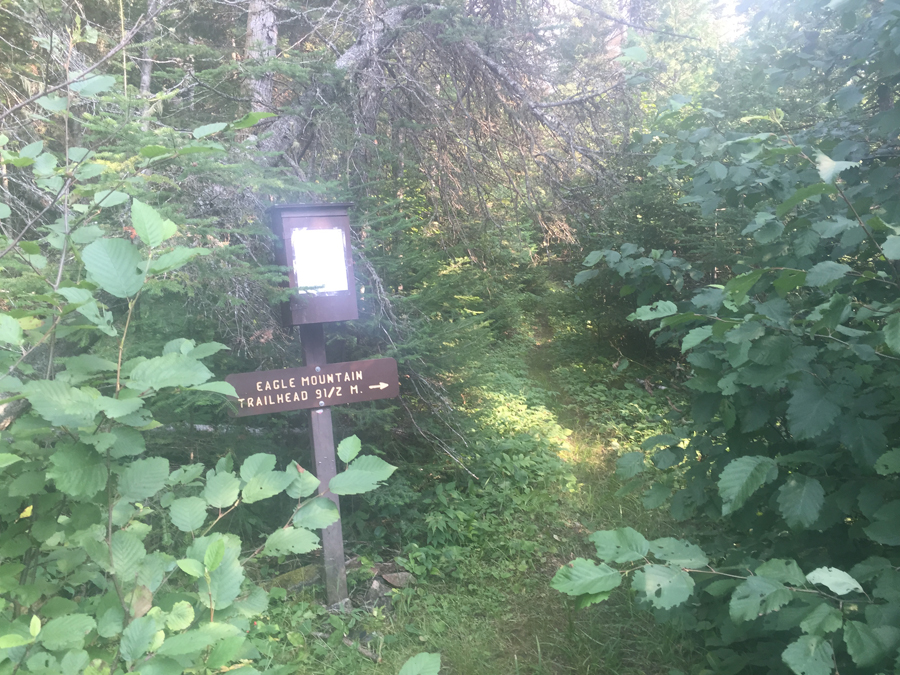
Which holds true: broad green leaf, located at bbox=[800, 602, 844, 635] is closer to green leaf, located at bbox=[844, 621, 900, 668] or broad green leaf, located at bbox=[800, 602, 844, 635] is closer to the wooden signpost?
green leaf, located at bbox=[844, 621, 900, 668]

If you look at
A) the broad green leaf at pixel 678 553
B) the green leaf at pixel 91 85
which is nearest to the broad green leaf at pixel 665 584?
Answer: the broad green leaf at pixel 678 553

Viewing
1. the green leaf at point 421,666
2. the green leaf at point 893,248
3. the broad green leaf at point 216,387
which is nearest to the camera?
the green leaf at point 421,666

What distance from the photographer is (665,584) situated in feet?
→ 4.16

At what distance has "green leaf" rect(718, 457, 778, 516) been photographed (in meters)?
1.40

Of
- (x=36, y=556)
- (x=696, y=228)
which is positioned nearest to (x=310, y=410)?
(x=36, y=556)

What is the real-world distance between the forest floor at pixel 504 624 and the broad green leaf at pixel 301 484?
1904mm

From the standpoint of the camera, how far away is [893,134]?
1.82m

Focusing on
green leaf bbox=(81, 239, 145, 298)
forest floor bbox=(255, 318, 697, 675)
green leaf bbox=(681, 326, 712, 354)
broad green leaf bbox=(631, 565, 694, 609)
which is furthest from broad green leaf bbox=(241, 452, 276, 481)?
forest floor bbox=(255, 318, 697, 675)

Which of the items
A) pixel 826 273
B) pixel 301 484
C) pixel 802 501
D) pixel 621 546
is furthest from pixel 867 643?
pixel 301 484

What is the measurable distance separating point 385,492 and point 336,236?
169 centimetres

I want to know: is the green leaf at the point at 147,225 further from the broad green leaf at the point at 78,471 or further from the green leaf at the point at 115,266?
the broad green leaf at the point at 78,471

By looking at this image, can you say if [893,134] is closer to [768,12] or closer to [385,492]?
[768,12]

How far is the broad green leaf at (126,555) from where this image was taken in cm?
99

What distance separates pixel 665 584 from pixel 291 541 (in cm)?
85
